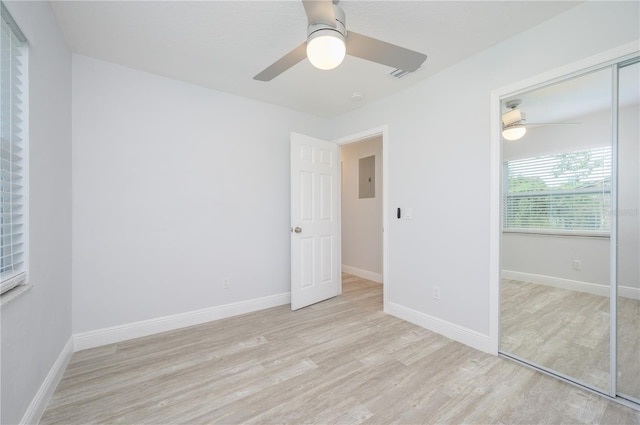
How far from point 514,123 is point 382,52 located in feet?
4.33

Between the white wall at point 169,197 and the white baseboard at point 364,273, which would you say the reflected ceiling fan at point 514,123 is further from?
the white baseboard at point 364,273

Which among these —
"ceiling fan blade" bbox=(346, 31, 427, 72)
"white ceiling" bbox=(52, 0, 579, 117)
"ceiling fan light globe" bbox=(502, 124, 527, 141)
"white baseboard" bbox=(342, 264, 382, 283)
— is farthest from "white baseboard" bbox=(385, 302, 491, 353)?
"white ceiling" bbox=(52, 0, 579, 117)

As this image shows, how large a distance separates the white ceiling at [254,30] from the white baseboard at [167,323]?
241cm

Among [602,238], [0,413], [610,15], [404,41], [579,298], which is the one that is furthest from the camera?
[404,41]

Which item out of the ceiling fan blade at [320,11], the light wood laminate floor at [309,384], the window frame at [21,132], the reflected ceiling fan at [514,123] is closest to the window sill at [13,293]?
the window frame at [21,132]

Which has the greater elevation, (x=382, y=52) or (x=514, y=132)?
(x=382, y=52)

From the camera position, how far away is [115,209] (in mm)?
2469

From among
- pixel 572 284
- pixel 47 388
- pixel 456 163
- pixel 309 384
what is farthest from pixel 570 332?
pixel 47 388

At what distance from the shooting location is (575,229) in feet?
6.40

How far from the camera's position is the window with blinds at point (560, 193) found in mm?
1803

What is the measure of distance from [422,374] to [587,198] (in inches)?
66.3

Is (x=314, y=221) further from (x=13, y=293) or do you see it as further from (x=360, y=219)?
(x=13, y=293)

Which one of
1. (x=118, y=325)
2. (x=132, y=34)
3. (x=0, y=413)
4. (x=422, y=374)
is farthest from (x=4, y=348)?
(x=422, y=374)

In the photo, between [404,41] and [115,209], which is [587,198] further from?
[115,209]
